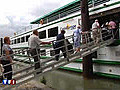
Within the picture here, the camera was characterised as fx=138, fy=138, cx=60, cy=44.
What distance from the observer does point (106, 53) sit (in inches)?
282

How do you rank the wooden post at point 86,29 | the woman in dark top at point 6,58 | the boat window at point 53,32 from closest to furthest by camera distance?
the woman in dark top at point 6,58 < the wooden post at point 86,29 < the boat window at point 53,32

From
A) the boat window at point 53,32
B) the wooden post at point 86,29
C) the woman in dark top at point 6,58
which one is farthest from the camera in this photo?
the boat window at point 53,32

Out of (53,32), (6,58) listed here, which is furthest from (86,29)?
(6,58)

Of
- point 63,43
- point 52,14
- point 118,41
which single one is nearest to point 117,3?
point 118,41

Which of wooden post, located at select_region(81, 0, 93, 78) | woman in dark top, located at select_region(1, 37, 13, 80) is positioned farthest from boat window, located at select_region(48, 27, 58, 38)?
woman in dark top, located at select_region(1, 37, 13, 80)

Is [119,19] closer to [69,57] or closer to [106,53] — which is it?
[106,53]

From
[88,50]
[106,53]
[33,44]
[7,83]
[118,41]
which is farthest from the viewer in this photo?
[106,53]

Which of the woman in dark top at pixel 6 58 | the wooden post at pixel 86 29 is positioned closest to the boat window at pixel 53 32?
the wooden post at pixel 86 29

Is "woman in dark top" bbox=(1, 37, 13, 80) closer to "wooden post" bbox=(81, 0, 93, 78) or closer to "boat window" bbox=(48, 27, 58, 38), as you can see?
"wooden post" bbox=(81, 0, 93, 78)

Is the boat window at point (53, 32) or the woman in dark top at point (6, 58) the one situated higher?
the boat window at point (53, 32)

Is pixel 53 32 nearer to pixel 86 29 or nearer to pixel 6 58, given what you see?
pixel 86 29

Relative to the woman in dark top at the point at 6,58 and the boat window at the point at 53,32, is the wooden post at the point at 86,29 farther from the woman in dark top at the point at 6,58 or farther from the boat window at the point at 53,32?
the woman in dark top at the point at 6,58

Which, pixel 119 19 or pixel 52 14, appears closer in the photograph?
pixel 119 19

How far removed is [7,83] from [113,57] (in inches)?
201
